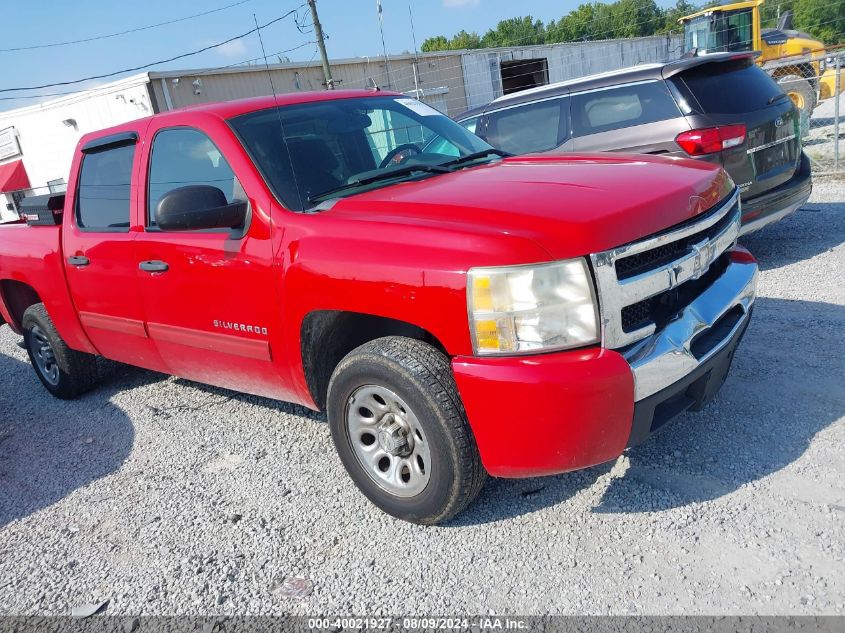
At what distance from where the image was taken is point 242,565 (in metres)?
2.90

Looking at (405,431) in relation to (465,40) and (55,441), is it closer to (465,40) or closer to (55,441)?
(55,441)

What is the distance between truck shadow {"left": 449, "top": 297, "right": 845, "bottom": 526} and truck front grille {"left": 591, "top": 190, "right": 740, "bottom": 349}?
2.64ft

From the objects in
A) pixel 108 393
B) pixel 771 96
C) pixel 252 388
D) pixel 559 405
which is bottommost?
pixel 108 393

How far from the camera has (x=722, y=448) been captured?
10.5 feet

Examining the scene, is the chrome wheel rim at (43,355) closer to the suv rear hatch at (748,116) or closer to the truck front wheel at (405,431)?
the truck front wheel at (405,431)

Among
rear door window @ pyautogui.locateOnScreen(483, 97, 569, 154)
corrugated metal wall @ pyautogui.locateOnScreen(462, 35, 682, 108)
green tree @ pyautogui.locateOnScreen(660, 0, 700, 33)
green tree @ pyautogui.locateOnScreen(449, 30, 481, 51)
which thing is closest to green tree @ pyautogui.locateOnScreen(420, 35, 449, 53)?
green tree @ pyautogui.locateOnScreen(449, 30, 481, 51)

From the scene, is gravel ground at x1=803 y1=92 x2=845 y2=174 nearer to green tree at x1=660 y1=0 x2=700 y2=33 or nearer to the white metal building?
the white metal building

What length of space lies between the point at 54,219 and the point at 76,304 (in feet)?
2.21

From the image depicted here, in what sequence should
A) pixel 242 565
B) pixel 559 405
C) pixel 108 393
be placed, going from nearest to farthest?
pixel 559 405 < pixel 242 565 < pixel 108 393

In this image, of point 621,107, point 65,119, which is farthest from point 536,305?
point 65,119

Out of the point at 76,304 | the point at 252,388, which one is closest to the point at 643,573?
the point at 252,388

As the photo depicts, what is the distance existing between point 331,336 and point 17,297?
154 inches

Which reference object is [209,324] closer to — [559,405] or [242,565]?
[242,565]

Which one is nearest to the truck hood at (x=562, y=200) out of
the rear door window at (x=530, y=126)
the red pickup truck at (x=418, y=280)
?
the red pickup truck at (x=418, y=280)
